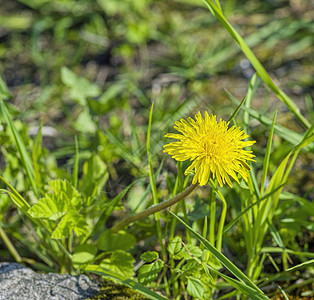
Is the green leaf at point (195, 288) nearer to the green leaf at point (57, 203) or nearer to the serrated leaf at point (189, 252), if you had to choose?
the serrated leaf at point (189, 252)

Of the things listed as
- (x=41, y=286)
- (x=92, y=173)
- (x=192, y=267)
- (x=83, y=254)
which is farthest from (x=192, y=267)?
(x=92, y=173)

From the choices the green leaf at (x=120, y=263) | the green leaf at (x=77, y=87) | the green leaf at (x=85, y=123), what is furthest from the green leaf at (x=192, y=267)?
the green leaf at (x=77, y=87)

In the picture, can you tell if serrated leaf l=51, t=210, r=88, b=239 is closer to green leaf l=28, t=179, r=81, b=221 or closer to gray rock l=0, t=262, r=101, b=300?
green leaf l=28, t=179, r=81, b=221

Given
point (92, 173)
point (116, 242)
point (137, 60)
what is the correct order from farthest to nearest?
point (137, 60) < point (92, 173) < point (116, 242)

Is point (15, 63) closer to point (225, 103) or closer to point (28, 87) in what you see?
point (28, 87)

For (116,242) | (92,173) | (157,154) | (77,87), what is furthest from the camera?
(77,87)

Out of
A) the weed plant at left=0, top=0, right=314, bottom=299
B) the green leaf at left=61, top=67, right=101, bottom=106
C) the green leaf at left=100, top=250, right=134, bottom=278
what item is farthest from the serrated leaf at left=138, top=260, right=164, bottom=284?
the green leaf at left=61, top=67, right=101, bottom=106

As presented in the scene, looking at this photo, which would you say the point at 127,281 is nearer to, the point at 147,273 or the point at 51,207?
the point at 147,273
